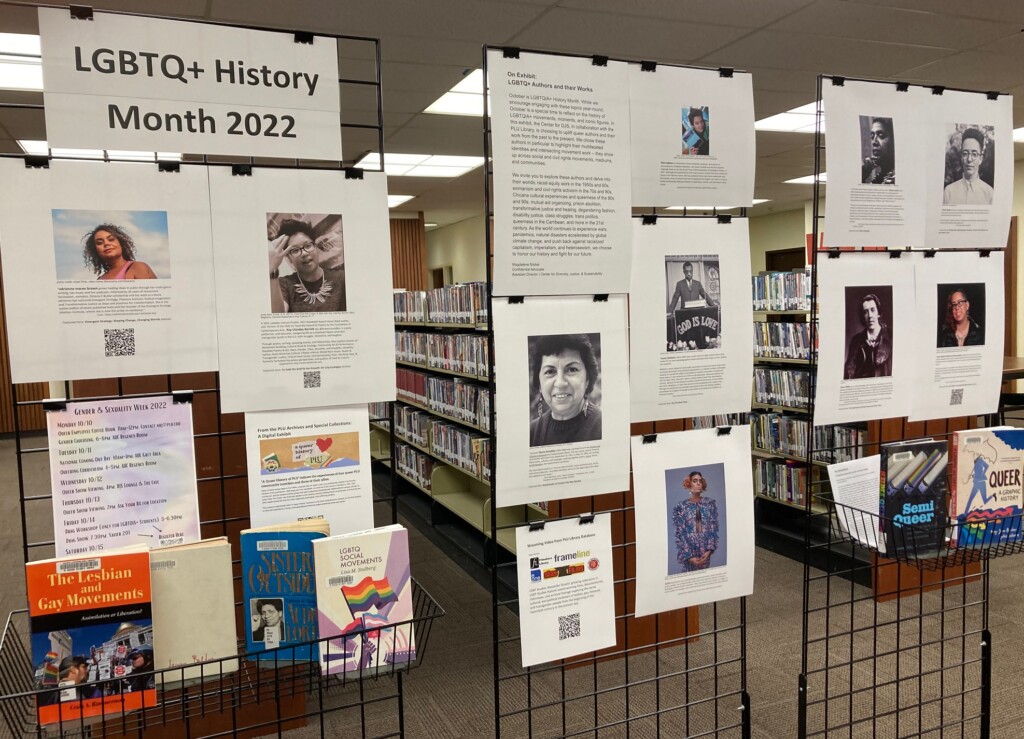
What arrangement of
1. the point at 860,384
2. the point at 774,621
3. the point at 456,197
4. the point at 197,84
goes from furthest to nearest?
1. the point at 456,197
2. the point at 774,621
3. the point at 860,384
4. the point at 197,84

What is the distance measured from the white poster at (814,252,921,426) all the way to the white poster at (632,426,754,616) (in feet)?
0.82

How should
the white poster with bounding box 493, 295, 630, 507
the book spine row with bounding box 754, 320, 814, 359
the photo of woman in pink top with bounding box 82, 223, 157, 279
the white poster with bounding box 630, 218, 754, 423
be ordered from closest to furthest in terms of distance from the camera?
the photo of woman in pink top with bounding box 82, 223, 157, 279, the white poster with bounding box 493, 295, 630, 507, the white poster with bounding box 630, 218, 754, 423, the book spine row with bounding box 754, 320, 814, 359

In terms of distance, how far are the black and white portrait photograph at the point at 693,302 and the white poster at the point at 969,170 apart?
0.60m

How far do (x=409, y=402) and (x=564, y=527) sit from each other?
4.86 meters

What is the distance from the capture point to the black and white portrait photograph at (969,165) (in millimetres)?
1757

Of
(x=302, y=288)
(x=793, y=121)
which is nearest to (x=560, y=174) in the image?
(x=302, y=288)

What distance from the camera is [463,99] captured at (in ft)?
16.6

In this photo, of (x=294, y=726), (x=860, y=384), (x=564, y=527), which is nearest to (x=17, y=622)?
(x=294, y=726)

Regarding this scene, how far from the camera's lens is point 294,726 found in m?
2.72

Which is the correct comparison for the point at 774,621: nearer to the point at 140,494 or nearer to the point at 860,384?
the point at 860,384

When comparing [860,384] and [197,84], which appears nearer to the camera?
[197,84]

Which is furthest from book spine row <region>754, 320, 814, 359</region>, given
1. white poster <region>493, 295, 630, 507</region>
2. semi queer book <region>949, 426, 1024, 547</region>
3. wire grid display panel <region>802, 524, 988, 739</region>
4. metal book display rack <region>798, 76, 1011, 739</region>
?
white poster <region>493, 295, 630, 507</region>

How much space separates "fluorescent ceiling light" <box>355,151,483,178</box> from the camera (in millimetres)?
6930

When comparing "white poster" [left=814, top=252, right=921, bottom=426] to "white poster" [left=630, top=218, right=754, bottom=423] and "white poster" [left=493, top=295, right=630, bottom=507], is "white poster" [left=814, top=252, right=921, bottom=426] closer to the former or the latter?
"white poster" [left=630, top=218, right=754, bottom=423]
